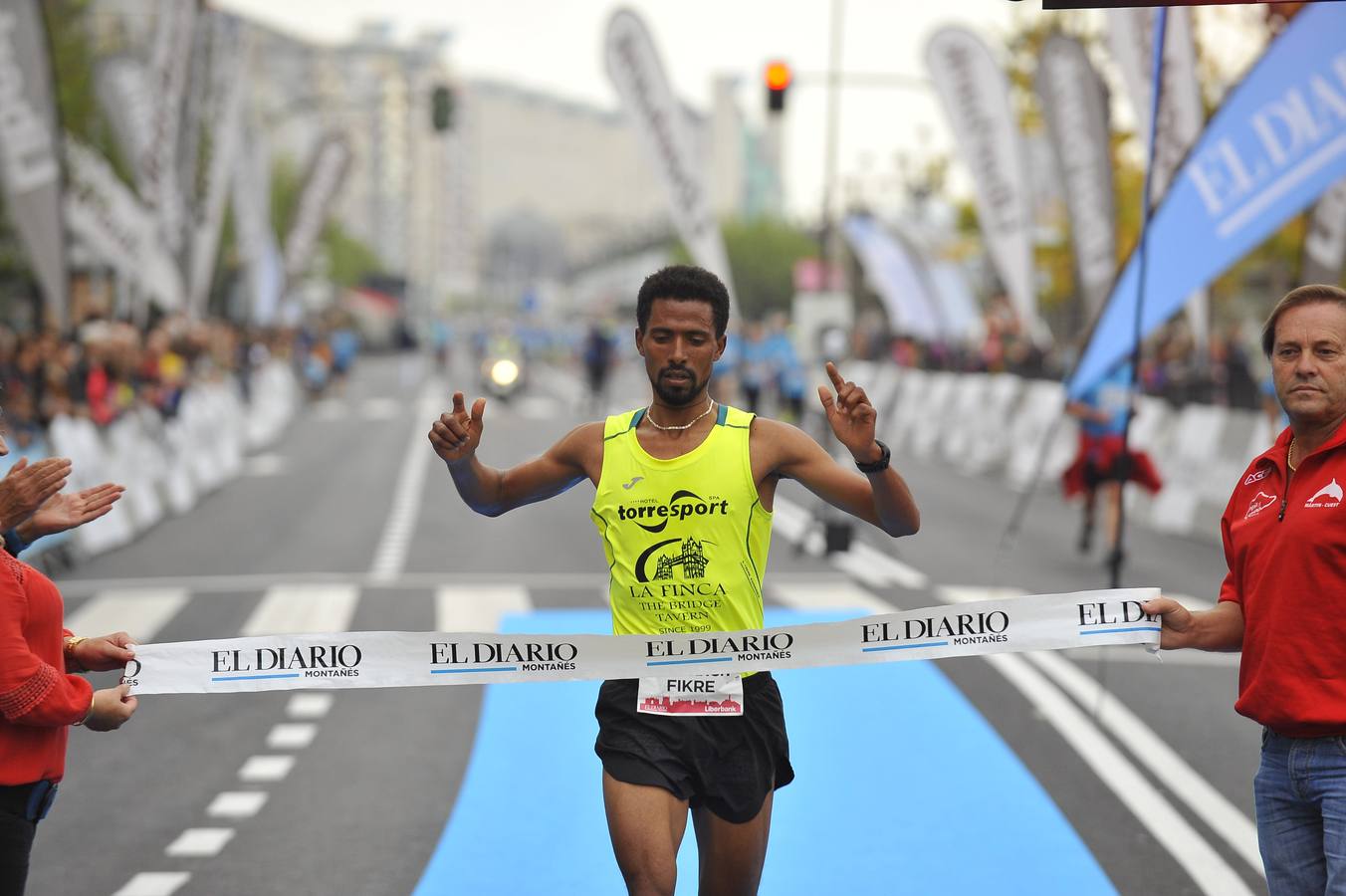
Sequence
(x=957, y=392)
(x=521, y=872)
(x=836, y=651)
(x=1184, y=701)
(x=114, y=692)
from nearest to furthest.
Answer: (x=114, y=692) < (x=836, y=651) < (x=521, y=872) < (x=1184, y=701) < (x=957, y=392)

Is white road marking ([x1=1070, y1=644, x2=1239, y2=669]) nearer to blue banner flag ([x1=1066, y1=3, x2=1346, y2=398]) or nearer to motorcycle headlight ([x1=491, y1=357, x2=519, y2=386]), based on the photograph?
blue banner flag ([x1=1066, y1=3, x2=1346, y2=398])

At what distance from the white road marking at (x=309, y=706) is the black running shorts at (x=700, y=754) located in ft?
16.7

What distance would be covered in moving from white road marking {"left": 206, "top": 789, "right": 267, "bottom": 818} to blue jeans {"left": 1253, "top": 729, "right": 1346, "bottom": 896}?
176 inches

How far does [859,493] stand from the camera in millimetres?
4332

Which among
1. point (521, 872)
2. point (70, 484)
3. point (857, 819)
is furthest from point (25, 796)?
point (70, 484)

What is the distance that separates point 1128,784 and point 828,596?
17.7ft

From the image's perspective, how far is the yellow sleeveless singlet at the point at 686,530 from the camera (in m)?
4.28

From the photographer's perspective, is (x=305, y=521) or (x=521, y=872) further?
(x=305, y=521)

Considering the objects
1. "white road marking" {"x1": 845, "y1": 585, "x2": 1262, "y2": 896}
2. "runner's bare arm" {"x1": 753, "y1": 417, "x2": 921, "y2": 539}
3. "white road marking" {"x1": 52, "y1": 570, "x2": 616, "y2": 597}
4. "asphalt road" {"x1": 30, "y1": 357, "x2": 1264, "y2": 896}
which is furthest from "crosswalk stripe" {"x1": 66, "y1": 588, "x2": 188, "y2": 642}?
"runner's bare arm" {"x1": 753, "y1": 417, "x2": 921, "y2": 539}

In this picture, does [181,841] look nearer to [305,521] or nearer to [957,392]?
[305,521]

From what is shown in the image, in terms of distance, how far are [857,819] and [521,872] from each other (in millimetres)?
1480

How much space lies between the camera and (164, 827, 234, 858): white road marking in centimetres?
652

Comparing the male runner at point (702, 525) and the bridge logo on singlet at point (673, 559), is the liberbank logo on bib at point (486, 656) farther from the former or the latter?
the bridge logo on singlet at point (673, 559)

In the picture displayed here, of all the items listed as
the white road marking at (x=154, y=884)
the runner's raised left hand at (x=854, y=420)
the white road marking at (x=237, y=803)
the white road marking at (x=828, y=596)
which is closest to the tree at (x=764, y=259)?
the white road marking at (x=828, y=596)
